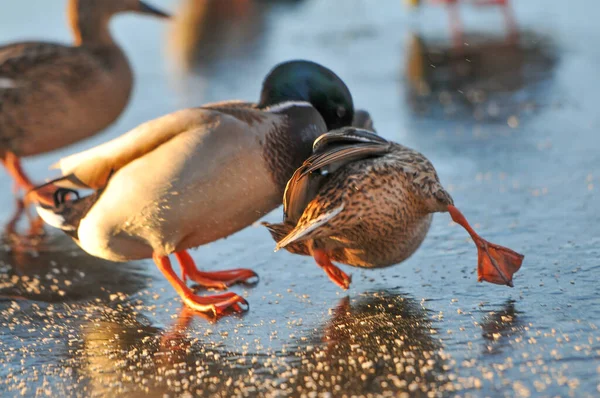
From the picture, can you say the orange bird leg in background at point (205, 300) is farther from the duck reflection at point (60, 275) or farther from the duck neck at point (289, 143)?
the duck neck at point (289, 143)

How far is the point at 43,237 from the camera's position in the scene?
15.7ft

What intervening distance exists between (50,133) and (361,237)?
278 centimetres

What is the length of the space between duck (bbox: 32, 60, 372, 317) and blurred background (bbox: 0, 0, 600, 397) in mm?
257

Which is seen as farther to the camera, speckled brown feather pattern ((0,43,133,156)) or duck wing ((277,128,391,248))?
speckled brown feather pattern ((0,43,133,156))

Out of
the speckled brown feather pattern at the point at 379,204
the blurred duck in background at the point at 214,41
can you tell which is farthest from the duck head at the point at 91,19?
the speckled brown feather pattern at the point at 379,204

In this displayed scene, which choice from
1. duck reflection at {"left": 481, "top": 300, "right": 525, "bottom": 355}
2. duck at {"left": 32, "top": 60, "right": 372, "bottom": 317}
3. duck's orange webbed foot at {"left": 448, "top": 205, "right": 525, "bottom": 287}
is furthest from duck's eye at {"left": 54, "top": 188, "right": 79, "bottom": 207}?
duck reflection at {"left": 481, "top": 300, "right": 525, "bottom": 355}

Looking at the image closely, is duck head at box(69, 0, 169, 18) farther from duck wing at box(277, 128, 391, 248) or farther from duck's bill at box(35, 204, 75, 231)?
duck wing at box(277, 128, 391, 248)

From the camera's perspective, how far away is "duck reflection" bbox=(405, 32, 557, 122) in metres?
6.48

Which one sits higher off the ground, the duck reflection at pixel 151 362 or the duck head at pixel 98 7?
the duck reflection at pixel 151 362

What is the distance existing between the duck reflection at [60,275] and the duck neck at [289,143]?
822 millimetres

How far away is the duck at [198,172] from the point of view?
343 centimetres

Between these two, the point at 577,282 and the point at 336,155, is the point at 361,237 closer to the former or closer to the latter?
the point at 336,155

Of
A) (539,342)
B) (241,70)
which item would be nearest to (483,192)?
(539,342)

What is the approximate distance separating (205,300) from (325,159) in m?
Result: 0.74
